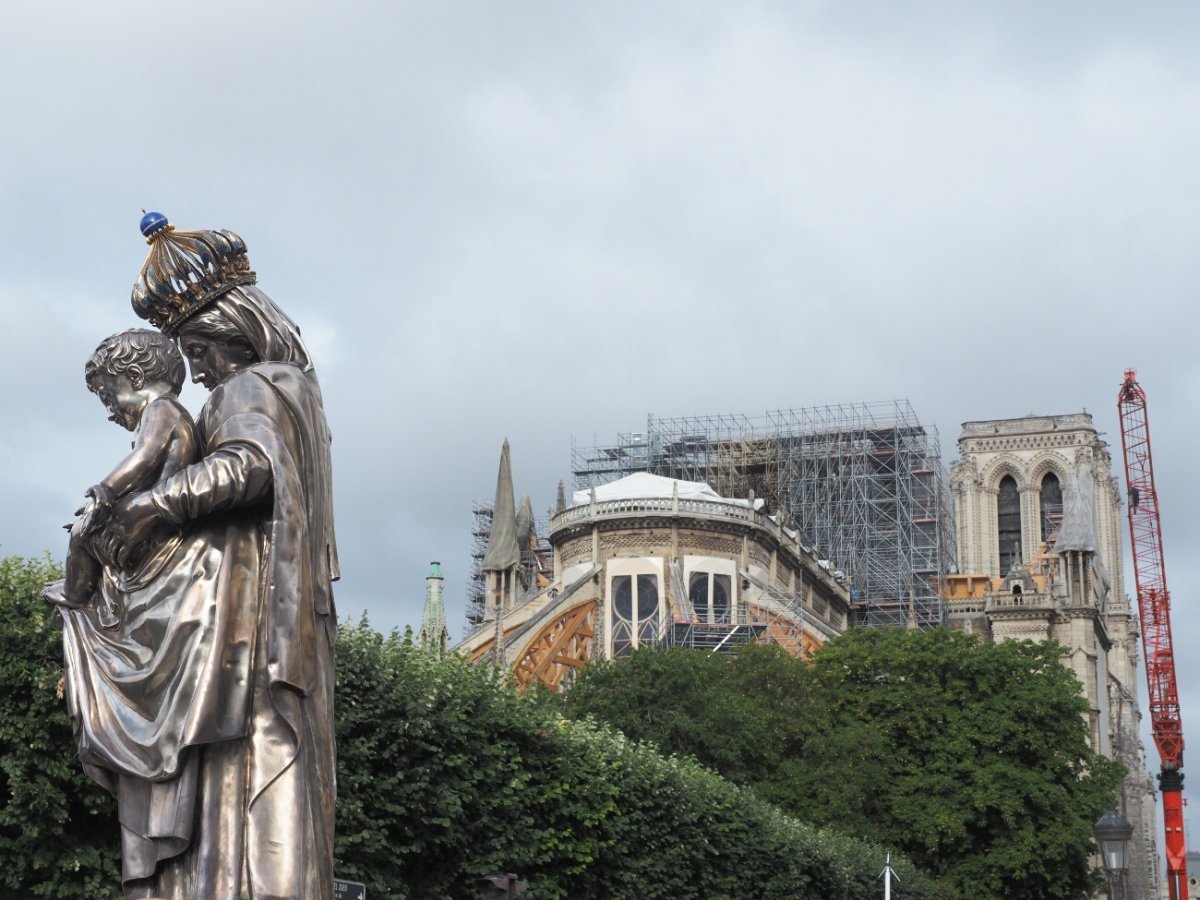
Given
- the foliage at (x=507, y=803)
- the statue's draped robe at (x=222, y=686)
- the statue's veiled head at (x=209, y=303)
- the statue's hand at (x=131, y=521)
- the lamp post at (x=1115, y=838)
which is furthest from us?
the lamp post at (x=1115, y=838)

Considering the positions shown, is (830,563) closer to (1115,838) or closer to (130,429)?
(1115,838)

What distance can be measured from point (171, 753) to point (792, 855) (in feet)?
87.7

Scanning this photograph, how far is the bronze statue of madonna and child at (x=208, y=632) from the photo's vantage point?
614 centimetres

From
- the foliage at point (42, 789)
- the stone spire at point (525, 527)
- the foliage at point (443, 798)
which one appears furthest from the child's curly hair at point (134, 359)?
the stone spire at point (525, 527)

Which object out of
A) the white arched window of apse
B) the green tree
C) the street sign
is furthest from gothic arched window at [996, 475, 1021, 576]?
the street sign

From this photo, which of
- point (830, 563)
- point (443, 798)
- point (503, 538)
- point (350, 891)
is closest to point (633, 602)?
point (503, 538)

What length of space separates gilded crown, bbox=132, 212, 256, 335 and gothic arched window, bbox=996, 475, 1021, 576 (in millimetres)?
105012

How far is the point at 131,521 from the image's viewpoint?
248 inches

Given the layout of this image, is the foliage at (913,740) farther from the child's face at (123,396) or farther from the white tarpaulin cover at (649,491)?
the child's face at (123,396)

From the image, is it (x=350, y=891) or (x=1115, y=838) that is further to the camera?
(x=1115, y=838)

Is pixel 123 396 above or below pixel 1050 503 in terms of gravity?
below

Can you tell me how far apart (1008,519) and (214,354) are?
107 m

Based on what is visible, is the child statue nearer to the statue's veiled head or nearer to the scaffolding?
the statue's veiled head

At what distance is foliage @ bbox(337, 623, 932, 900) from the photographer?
22281 mm
